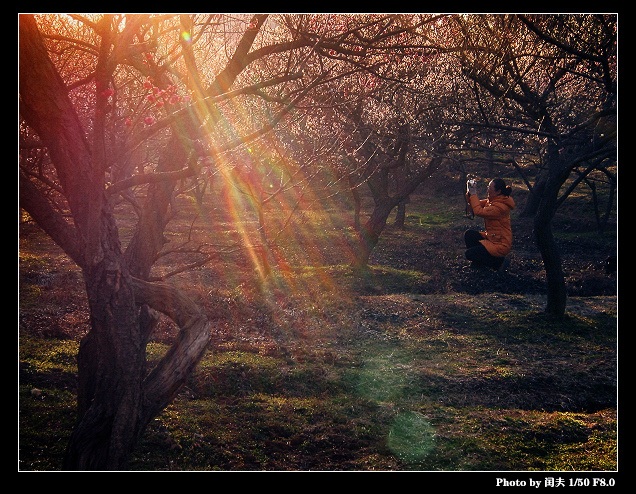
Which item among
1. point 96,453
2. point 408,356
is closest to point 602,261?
point 408,356

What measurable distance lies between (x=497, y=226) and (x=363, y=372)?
384cm

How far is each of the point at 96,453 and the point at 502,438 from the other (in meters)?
5.71

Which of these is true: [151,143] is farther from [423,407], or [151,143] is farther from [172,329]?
[423,407]

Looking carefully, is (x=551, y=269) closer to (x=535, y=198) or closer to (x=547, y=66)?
(x=547, y=66)

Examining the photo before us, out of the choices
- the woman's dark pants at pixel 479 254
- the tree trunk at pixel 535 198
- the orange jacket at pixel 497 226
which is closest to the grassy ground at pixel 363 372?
the woman's dark pants at pixel 479 254

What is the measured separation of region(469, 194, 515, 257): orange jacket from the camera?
34.8ft

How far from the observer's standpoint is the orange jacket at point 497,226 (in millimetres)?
10602

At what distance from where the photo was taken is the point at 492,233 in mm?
10797

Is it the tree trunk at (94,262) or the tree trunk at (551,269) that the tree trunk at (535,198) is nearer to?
the tree trunk at (551,269)

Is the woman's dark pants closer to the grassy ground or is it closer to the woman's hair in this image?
the woman's hair

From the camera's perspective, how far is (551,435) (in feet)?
32.1

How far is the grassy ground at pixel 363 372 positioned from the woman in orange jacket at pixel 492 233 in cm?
252

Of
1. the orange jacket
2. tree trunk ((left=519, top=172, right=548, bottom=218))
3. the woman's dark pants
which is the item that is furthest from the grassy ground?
tree trunk ((left=519, top=172, right=548, bottom=218))
